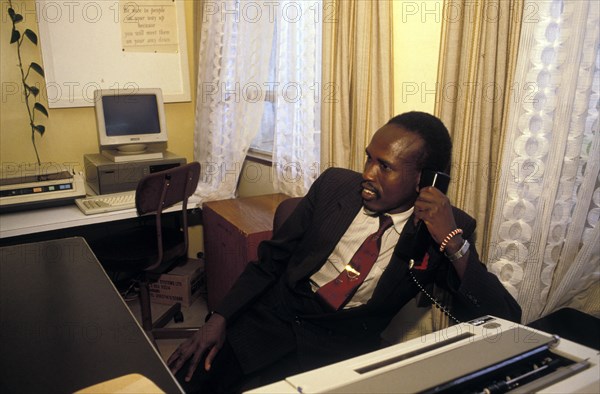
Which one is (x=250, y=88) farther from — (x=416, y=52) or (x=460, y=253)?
(x=460, y=253)

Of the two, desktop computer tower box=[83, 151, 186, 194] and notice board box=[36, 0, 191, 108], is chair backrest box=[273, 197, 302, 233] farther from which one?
notice board box=[36, 0, 191, 108]

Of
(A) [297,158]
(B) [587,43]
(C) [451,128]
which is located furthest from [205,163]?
(B) [587,43]

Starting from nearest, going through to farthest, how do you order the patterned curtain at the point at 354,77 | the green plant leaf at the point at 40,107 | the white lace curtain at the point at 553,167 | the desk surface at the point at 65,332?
the desk surface at the point at 65,332
the white lace curtain at the point at 553,167
the patterned curtain at the point at 354,77
the green plant leaf at the point at 40,107

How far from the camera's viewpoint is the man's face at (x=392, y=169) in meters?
1.22

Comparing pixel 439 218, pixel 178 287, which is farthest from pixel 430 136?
pixel 178 287

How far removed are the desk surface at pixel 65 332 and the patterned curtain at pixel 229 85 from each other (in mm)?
1613

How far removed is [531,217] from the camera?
1229 mm

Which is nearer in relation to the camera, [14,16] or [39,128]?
[14,16]

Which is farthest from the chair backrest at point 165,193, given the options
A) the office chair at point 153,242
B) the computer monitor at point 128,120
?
the computer monitor at point 128,120

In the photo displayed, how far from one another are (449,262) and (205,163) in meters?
2.03

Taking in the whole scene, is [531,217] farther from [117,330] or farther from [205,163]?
[205,163]

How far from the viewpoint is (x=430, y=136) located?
4.07ft

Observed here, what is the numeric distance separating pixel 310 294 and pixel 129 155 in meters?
1.56

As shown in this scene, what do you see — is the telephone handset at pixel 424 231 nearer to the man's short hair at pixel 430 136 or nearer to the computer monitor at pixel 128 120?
the man's short hair at pixel 430 136
